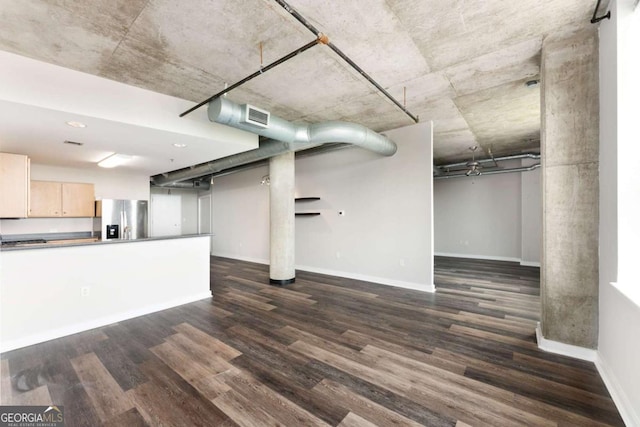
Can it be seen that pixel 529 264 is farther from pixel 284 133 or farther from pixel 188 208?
pixel 188 208

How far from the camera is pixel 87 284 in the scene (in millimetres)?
3266

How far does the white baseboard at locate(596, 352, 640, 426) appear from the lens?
1.61 m

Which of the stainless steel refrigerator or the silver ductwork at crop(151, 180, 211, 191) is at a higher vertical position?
the silver ductwork at crop(151, 180, 211, 191)

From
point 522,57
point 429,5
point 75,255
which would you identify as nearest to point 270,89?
point 429,5

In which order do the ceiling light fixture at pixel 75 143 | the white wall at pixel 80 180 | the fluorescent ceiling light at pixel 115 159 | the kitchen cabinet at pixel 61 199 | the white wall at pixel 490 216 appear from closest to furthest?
the ceiling light fixture at pixel 75 143, the fluorescent ceiling light at pixel 115 159, the kitchen cabinet at pixel 61 199, the white wall at pixel 80 180, the white wall at pixel 490 216

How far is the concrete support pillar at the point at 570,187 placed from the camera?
238 centimetres

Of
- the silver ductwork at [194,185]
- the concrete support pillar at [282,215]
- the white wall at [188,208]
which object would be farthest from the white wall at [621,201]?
the white wall at [188,208]

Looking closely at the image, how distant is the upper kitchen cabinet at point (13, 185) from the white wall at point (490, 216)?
10.0 metres

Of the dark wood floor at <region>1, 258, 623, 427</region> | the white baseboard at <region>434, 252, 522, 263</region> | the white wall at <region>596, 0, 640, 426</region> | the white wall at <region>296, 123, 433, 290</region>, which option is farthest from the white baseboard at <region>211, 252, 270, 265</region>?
the white wall at <region>596, 0, 640, 426</region>

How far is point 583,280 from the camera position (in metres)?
2.42

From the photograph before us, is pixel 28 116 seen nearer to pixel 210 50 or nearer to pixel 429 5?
pixel 210 50

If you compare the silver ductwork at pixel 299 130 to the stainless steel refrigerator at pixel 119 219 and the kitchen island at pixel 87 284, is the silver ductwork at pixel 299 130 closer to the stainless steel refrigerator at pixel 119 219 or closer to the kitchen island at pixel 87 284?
the kitchen island at pixel 87 284

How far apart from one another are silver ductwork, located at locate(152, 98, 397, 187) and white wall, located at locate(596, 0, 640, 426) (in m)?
2.66

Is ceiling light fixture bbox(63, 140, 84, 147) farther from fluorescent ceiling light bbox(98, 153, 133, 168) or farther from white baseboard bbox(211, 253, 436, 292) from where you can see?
white baseboard bbox(211, 253, 436, 292)
